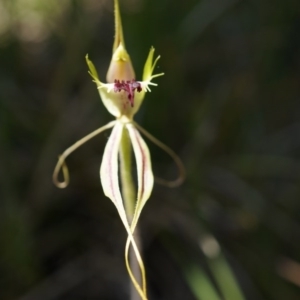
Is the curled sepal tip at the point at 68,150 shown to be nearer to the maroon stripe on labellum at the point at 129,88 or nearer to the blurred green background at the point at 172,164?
the maroon stripe on labellum at the point at 129,88

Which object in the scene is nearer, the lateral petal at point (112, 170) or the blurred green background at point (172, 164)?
the lateral petal at point (112, 170)

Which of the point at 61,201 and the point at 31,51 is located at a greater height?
the point at 31,51

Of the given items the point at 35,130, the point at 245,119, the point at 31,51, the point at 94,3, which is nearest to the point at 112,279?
the point at 35,130

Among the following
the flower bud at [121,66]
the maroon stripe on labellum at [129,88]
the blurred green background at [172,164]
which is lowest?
the blurred green background at [172,164]

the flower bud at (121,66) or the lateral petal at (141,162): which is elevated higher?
the flower bud at (121,66)

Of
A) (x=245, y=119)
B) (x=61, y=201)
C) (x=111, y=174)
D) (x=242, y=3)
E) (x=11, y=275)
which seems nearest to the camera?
(x=111, y=174)

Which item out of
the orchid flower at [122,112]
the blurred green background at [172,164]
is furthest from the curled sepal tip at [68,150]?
the blurred green background at [172,164]

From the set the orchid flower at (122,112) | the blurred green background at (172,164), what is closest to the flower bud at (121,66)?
the orchid flower at (122,112)

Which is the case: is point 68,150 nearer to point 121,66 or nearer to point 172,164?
point 121,66

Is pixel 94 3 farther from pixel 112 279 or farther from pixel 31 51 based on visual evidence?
pixel 112 279
